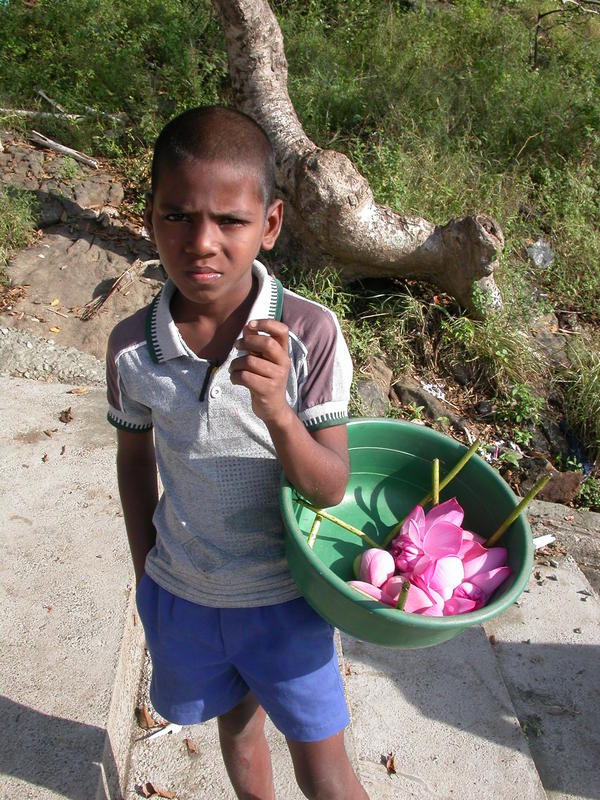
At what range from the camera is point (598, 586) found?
3.36m

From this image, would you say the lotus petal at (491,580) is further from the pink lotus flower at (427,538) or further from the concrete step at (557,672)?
the concrete step at (557,672)

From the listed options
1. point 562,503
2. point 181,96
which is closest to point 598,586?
point 562,503

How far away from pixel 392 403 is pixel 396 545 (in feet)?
9.04

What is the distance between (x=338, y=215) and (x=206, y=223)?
113 inches

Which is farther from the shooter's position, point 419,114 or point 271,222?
point 419,114

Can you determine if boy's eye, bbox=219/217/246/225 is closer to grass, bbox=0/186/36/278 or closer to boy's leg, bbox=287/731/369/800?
boy's leg, bbox=287/731/369/800

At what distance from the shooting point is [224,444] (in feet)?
4.49

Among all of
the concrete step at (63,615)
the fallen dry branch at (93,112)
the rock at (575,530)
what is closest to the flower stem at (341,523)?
the concrete step at (63,615)

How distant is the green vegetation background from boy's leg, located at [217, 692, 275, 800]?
8.68 feet

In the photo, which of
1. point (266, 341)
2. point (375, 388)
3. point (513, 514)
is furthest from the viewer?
point (375, 388)

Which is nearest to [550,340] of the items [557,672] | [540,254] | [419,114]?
[540,254]

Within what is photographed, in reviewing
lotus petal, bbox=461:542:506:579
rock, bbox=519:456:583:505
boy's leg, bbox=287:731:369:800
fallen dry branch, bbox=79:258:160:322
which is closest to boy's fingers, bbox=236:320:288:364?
lotus petal, bbox=461:542:506:579

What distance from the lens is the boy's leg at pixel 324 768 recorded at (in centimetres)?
146

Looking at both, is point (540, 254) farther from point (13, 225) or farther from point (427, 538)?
point (427, 538)
